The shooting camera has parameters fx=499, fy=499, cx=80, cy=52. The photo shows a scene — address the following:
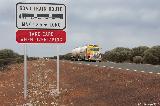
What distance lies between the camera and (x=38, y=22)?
17.4 m

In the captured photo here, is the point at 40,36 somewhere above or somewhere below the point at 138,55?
above

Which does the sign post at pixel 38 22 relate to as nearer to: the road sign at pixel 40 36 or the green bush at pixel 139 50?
the road sign at pixel 40 36

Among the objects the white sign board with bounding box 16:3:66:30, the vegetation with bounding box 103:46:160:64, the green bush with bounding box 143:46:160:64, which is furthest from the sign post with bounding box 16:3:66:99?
the vegetation with bounding box 103:46:160:64

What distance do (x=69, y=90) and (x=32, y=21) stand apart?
791 cm

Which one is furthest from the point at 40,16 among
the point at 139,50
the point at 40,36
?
the point at 139,50

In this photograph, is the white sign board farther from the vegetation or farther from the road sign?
the vegetation

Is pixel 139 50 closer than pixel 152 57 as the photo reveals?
No

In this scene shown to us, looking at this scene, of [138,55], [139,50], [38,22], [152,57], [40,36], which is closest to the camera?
[38,22]

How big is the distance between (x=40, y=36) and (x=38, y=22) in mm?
843

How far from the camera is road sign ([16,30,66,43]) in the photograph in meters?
17.4

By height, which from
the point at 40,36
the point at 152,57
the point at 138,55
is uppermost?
the point at 40,36

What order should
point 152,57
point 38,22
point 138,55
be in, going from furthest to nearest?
point 138,55 < point 152,57 < point 38,22

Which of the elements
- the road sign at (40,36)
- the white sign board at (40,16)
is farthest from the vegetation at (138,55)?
the white sign board at (40,16)

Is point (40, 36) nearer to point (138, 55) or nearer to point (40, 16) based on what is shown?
point (40, 16)
